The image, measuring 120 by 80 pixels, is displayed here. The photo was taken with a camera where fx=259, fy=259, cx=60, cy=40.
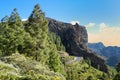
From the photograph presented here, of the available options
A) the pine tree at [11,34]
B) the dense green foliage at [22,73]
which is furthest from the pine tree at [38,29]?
the dense green foliage at [22,73]

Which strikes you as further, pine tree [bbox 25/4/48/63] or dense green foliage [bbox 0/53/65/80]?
pine tree [bbox 25/4/48/63]

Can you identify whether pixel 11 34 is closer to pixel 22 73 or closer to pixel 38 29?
pixel 38 29

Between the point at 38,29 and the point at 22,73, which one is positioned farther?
the point at 38,29

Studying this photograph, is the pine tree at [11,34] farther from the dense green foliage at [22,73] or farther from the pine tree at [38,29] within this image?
the dense green foliage at [22,73]

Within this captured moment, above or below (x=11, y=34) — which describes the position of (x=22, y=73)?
below

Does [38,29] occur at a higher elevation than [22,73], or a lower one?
higher

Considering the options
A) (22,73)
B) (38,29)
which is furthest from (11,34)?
(22,73)

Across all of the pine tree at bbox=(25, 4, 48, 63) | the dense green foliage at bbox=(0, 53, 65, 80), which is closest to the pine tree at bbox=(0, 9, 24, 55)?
the pine tree at bbox=(25, 4, 48, 63)

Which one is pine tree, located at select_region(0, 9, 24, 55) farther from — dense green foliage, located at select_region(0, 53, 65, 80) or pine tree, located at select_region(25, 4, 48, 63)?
dense green foliage, located at select_region(0, 53, 65, 80)

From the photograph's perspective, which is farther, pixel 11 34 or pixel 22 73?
pixel 11 34

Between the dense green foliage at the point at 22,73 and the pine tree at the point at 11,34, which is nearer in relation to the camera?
the dense green foliage at the point at 22,73

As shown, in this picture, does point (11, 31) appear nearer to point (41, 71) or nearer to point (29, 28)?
point (29, 28)

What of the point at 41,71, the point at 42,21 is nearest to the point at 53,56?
the point at 42,21

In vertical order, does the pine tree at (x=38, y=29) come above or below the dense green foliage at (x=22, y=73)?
above
